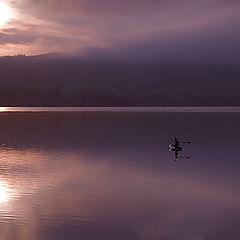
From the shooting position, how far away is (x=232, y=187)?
4181 centimetres

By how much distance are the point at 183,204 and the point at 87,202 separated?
24.9 ft

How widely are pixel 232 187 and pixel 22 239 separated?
2251cm

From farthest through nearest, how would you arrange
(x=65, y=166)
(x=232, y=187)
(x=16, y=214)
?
(x=65, y=166) < (x=232, y=187) < (x=16, y=214)

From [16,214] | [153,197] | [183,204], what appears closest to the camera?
[16,214]

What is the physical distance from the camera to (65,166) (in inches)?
2231

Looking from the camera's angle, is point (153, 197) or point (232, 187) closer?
point (153, 197)

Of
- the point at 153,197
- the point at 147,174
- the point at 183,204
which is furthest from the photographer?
the point at 147,174

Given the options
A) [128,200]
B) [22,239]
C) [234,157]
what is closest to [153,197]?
[128,200]

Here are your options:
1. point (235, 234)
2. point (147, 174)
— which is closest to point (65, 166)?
point (147, 174)

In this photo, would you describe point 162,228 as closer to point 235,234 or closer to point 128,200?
point 235,234

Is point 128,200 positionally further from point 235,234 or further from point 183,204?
point 235,234

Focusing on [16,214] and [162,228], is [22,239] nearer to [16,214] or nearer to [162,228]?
[16,214]

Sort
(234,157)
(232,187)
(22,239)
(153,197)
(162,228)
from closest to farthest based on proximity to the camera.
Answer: (22,239)
(162,228)
(153,197)
(232,187)
(234,157)

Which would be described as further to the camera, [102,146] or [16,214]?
[102,146]
